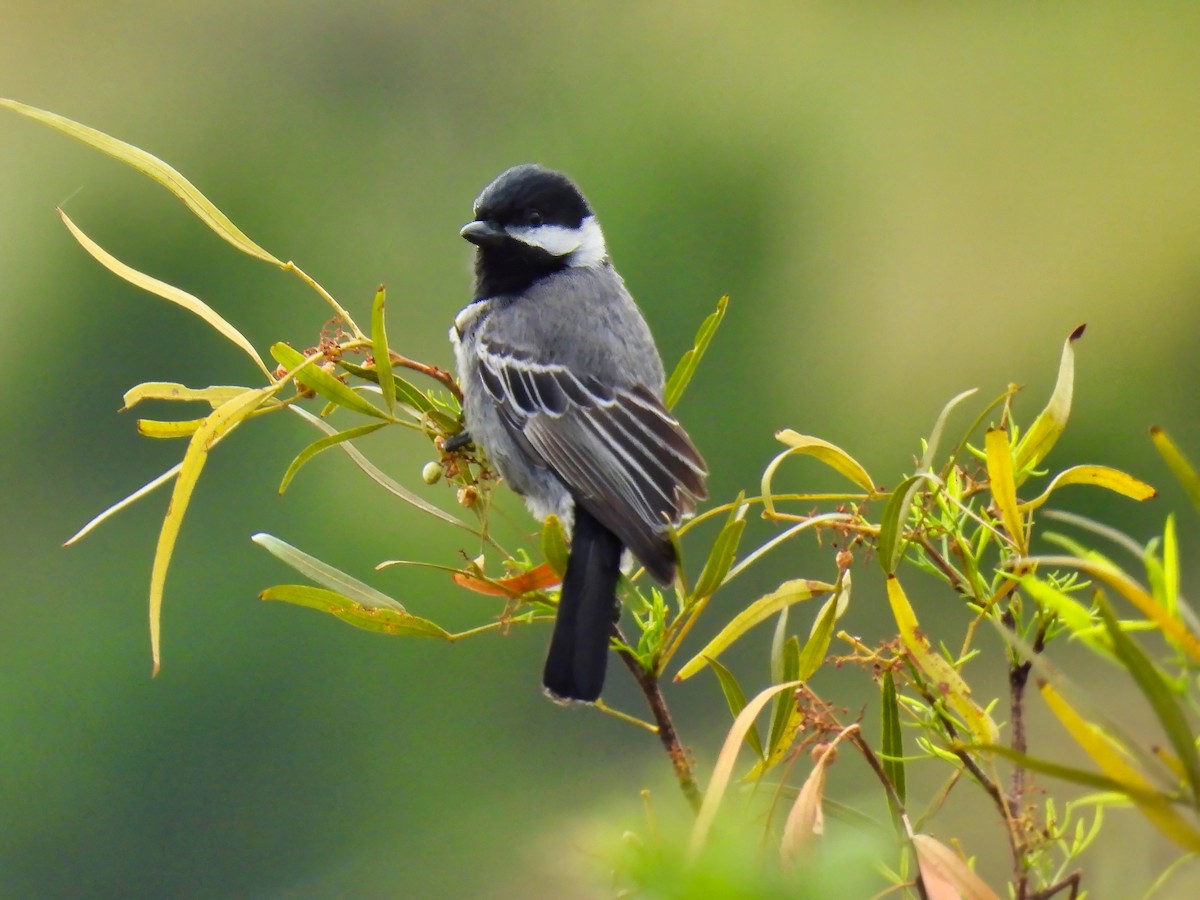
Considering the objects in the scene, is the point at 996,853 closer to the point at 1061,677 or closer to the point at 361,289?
the point at 361,289

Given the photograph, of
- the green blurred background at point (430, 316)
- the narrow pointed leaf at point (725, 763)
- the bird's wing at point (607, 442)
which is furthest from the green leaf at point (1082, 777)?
the green blurred background at point (430, 316)

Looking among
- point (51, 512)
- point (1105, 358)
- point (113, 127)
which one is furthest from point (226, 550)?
point (1105, 358)

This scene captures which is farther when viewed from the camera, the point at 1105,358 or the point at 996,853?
the point at 1105,358

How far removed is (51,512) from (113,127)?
240 inches

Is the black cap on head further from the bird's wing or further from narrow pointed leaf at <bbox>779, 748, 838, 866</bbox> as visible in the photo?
narrow pointed leaf at <bbox>779, 748, 838, 866</bbox>

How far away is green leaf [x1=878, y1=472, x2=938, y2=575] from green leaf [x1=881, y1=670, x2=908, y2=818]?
77 millimetres

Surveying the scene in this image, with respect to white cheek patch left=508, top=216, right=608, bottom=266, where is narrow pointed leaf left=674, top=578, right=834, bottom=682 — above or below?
above

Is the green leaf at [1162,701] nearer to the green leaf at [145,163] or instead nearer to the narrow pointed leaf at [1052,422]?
the narrow pointed leaf at [1052,422]

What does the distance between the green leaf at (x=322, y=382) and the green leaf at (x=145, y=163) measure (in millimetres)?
82

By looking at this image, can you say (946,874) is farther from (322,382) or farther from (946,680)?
(322,382)

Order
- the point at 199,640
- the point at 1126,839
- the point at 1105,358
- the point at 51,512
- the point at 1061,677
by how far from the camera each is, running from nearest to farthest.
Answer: the point at 1061,677, the point at 1126,839, the point at 199,640, the point at 51,512, the point at 1105,358

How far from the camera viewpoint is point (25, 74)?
757 inches

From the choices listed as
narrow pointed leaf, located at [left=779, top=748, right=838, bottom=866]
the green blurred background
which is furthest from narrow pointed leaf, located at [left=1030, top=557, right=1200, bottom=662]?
the green blurred background

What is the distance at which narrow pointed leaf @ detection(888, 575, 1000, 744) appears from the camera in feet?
2.85
